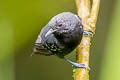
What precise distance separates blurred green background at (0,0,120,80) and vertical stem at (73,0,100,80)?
0.15m

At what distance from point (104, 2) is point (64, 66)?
95 centimetres

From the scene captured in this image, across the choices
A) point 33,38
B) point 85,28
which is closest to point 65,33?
point 85,28

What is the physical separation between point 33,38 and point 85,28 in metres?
1.53

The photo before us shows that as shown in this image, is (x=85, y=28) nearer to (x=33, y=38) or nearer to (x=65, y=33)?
(x=65, y=33)

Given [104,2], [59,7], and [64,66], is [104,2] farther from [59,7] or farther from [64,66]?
[64,66]

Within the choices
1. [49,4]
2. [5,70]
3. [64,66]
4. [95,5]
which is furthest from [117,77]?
[64,66]

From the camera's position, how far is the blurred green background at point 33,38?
2836mm

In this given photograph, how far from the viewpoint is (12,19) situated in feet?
9.64

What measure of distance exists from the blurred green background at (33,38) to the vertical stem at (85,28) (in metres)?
0.15

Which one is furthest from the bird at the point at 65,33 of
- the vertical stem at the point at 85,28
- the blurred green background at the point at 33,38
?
the blurred green background at the point at 33,38

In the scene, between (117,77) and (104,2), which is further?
(104,2)

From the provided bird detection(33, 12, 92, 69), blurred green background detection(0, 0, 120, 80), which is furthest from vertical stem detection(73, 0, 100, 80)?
blurred green background detection(0, 0, 120, 80)

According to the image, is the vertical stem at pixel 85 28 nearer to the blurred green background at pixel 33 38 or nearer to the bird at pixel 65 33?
the bird at pixel 65 33

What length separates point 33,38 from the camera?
3.55 meters
